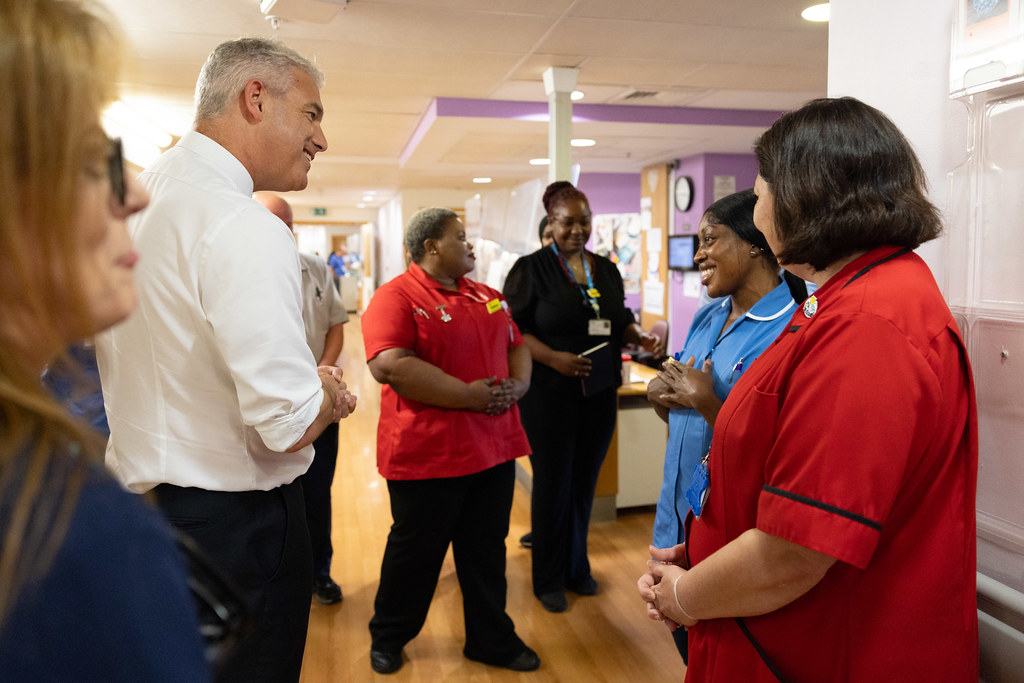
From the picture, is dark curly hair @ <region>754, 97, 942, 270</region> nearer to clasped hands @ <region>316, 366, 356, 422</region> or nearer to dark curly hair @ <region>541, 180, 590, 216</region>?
clasped hands @ <region>316, 366, 356, 422</region>

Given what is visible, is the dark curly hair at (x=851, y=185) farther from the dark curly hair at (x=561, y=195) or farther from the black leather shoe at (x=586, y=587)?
the black leather shoe at (x=586, y=587)

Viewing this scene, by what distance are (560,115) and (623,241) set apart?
6033 mm

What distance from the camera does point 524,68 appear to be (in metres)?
4.57

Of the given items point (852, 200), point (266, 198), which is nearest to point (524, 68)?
point (266, 198)

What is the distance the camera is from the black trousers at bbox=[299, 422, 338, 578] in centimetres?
310

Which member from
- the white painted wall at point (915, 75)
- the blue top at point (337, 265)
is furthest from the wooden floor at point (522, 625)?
the blue top at point (337, 265)

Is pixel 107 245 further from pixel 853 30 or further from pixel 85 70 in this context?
pixel 853 30

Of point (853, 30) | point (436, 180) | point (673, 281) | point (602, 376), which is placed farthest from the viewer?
point (436, 180)

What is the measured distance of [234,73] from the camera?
1.43 meters

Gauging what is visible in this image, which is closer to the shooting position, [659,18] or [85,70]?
[85,70]

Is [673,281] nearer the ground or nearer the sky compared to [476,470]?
nearer the sky

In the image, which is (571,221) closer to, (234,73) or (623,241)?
(234,73)

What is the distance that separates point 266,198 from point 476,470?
1.61m

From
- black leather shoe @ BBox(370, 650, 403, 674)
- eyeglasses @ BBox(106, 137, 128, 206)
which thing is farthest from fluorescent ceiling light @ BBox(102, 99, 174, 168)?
eyeglasses @ BBox(106, 137, 128, 206)
